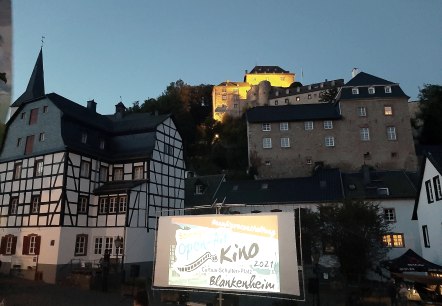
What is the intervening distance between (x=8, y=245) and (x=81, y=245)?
4.94 metres

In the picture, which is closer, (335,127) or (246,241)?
(246,241)

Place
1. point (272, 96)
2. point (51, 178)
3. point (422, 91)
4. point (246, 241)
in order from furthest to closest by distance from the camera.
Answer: point (272, 96) < point (422, 91) < point (51, 178) < point (246, 241)

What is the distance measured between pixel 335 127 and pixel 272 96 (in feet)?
115

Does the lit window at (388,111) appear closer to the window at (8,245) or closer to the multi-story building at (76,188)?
the multi-story building at (76,188)

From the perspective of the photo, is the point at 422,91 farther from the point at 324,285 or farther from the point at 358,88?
the point at 324,285

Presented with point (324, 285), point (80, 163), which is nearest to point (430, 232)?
point (324, 285)

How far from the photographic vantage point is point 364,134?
47.7 meters

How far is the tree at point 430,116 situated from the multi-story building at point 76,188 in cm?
4263

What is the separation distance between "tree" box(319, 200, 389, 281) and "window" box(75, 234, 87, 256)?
15.2m

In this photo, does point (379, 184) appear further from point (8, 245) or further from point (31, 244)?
point (8, 245)

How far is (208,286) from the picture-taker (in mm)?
11602

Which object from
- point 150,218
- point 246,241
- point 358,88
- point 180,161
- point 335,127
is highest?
point 358,88

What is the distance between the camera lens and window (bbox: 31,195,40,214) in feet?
76.1

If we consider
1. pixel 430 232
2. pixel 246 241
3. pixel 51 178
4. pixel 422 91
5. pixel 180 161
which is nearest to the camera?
pixel 246 241
